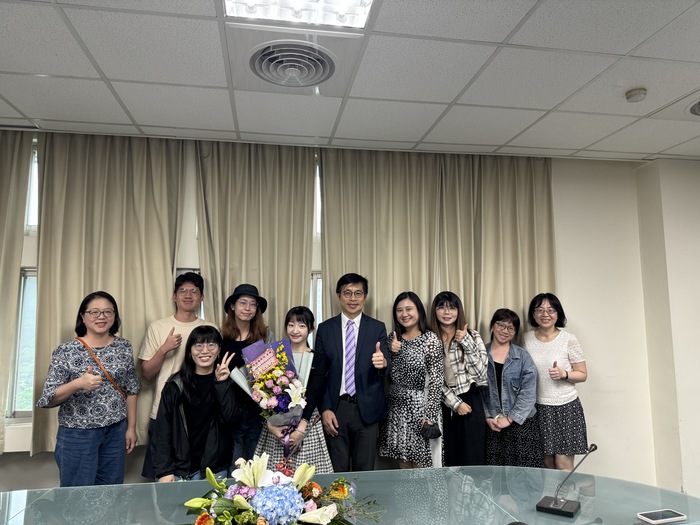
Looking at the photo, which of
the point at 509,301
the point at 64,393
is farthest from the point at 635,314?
the point at 64,393

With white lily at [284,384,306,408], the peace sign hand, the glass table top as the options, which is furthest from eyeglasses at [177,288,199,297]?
the glass table top

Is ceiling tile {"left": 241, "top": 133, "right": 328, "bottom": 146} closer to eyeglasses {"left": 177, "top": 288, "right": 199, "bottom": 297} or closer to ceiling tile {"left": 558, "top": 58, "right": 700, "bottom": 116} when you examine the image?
eyeglasses {"left": 177, "top": 288, "right": 199, "bottom": 297}

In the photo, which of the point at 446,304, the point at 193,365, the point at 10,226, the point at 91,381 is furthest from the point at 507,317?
the point at 10,226

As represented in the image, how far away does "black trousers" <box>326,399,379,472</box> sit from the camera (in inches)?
120

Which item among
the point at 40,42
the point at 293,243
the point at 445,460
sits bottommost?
the point at 445,460

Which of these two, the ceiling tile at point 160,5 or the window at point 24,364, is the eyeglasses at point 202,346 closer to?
the window at point 24,364

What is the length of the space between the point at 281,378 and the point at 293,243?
1.22 metres

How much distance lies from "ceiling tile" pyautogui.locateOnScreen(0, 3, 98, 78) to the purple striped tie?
6.87ft

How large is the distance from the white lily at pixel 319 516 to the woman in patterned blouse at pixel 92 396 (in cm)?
201

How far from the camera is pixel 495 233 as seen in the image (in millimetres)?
3871

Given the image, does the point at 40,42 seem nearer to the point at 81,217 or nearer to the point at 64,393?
the point at 81,217

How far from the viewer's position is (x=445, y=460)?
3.29 metres

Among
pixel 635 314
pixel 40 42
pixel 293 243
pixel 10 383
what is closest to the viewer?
pixel 40 42

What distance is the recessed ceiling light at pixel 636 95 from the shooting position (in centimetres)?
257
